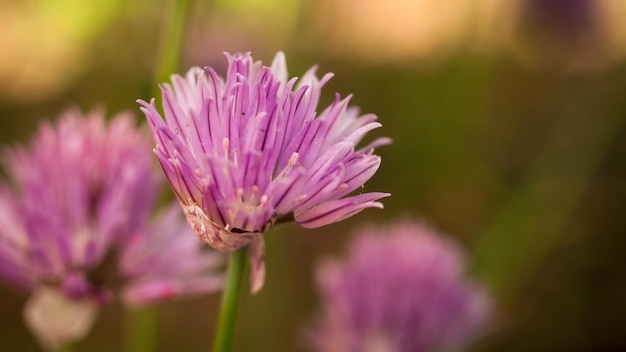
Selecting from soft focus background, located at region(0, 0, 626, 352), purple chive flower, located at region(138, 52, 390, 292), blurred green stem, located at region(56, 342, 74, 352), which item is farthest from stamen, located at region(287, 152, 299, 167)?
soft focus background, located at region(0, 0, 626, 352)

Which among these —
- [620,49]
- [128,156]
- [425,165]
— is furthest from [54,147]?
[620,49]

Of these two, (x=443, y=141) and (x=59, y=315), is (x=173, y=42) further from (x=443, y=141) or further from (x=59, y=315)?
(x=443, y=141)

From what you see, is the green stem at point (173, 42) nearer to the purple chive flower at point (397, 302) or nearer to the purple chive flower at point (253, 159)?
the purple chive flower at point (253, 159)

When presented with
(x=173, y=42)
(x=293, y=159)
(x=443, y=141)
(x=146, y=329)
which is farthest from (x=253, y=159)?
(x=443, y=141)

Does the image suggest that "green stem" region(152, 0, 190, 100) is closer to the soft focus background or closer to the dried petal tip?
the dried petal tip

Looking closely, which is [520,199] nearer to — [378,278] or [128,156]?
[378,278]

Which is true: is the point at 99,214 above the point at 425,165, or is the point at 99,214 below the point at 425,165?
above
